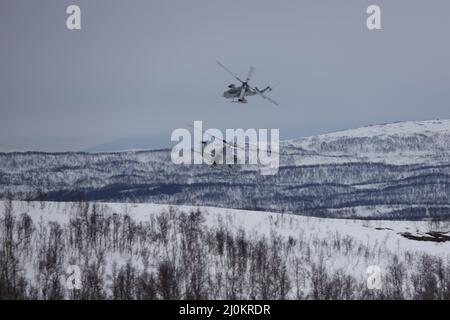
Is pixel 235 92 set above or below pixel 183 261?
above

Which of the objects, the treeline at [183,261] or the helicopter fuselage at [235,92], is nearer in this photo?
the helicopter fuselage at [235,92]

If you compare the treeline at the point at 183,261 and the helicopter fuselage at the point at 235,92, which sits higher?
the helicopter fuselage at the point at 235,92

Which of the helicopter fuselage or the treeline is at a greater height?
the helicopter fuselage

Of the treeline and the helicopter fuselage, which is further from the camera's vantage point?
the treeline

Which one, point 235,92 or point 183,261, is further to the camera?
point 183,261
